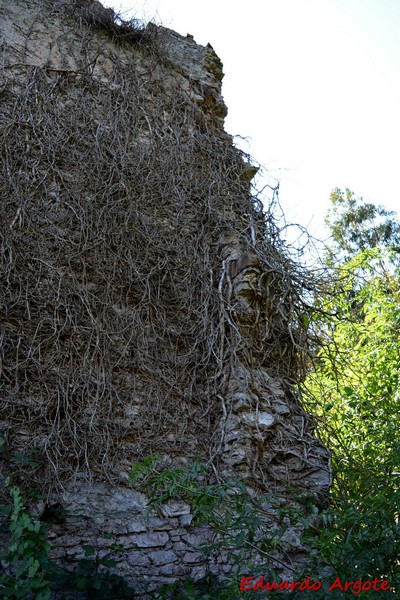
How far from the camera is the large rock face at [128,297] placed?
3.19m

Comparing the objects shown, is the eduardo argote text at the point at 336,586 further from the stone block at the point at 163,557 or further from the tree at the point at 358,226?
the tree at the point at 358,226

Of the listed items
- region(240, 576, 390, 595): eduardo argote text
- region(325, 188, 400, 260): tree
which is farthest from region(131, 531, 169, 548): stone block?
region(325, 188, 400, 260): tree

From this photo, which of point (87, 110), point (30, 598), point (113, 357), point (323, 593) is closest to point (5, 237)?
point (113, 357)

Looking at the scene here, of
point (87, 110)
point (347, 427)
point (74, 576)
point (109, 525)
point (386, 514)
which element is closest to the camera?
point (386, 514)

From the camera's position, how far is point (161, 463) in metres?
3.38

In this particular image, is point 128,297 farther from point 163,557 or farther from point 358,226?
point 358,226

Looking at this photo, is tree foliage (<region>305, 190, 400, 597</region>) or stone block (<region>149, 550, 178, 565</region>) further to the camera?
stone block (<region>149, 550, 178, 565</region>)

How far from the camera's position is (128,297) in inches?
151

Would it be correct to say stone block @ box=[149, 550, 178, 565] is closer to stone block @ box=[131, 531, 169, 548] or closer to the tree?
stone block @ box=[131, 531, 169, 548]

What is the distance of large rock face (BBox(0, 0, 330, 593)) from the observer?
3191mm

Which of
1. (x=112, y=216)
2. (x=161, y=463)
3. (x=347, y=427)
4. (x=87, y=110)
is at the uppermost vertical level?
(x=87, y=110)

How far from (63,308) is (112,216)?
0.83 metres

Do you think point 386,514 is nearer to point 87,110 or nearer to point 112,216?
point 112,216

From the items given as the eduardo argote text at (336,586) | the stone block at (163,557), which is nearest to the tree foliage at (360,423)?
the eduardo argote text at (336,586)
